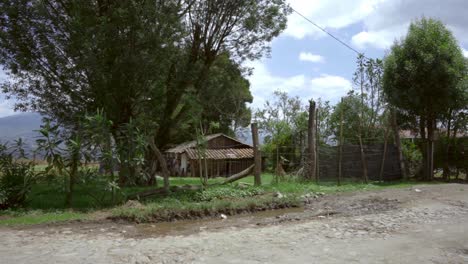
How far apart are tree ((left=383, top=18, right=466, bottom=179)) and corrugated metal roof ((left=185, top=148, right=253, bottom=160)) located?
1612 cm

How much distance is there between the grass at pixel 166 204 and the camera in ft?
29.3

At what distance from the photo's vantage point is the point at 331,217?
29.6 feet

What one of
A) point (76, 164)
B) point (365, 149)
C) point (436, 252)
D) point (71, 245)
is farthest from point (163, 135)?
point (436, 252)

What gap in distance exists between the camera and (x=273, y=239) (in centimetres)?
682

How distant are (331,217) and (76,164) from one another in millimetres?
6178

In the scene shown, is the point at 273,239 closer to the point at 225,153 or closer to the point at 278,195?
the point at 278,195

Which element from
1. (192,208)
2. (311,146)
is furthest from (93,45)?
(311,146)

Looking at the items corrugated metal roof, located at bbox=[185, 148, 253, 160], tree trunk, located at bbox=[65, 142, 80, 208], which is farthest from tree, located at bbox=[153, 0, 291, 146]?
corrugated metal roof, located at bbox=[185, 148, 253, 160]

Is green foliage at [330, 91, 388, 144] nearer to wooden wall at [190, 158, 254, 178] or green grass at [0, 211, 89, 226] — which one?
wooden wall at [190, 158, 254, 178]

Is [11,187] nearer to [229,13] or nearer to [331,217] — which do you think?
[331,217]

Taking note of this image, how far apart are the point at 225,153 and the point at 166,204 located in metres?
22.5

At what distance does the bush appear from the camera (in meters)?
9.90

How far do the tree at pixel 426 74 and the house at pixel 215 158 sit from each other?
52.9 feet

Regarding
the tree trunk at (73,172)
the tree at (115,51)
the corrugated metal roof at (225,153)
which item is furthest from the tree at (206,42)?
the corrugated metal roof at (225,153)
